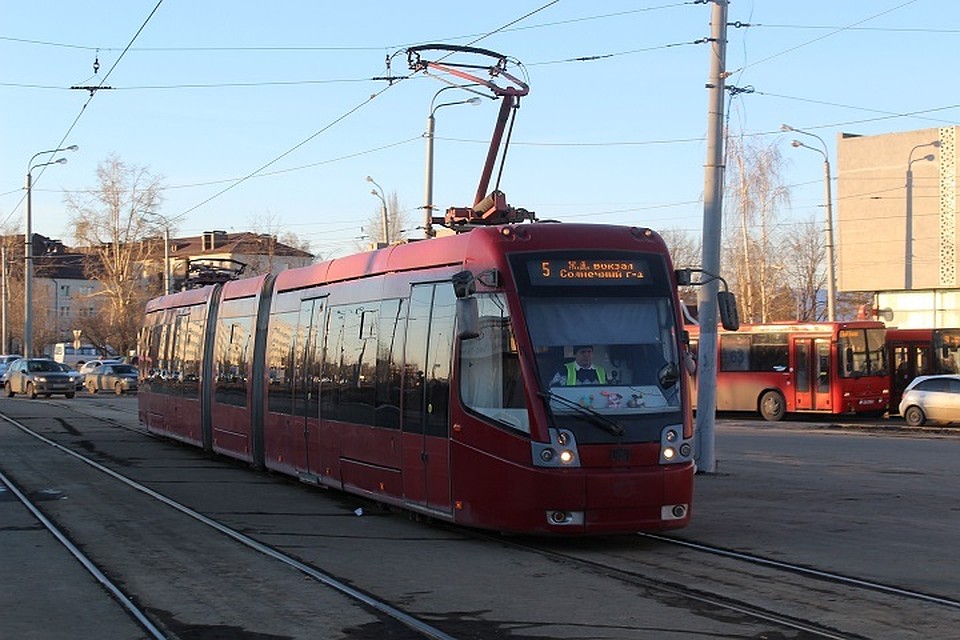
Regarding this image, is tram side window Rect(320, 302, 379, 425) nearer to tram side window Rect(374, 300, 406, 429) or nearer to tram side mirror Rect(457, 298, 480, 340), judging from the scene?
tram side window Rect(374, 300, 406, 429)

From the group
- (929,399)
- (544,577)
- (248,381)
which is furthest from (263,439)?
(929,399)

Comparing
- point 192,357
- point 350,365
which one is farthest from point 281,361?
point 192,357

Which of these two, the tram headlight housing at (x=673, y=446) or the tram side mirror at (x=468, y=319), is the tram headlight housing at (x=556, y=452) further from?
the tram side mirror at (x=468, y=319)

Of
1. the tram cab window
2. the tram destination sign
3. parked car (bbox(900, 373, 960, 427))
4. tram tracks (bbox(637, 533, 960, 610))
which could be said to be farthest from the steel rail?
parked car (bbox(900, 373, 960, 427))

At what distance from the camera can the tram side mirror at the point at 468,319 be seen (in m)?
12.5

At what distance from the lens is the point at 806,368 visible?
40.2 meters

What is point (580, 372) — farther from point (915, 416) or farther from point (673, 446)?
point (915, 416)

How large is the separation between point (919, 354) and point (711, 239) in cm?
2537

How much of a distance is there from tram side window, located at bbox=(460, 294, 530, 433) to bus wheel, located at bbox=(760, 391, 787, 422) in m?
29.6

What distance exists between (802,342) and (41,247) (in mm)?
114518

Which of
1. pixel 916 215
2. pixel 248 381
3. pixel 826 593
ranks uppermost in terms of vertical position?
pixel 916 215

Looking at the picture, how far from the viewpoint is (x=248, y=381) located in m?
20.9

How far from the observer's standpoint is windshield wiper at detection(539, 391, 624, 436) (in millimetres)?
12164

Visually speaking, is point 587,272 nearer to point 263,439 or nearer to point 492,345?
point 492,345
